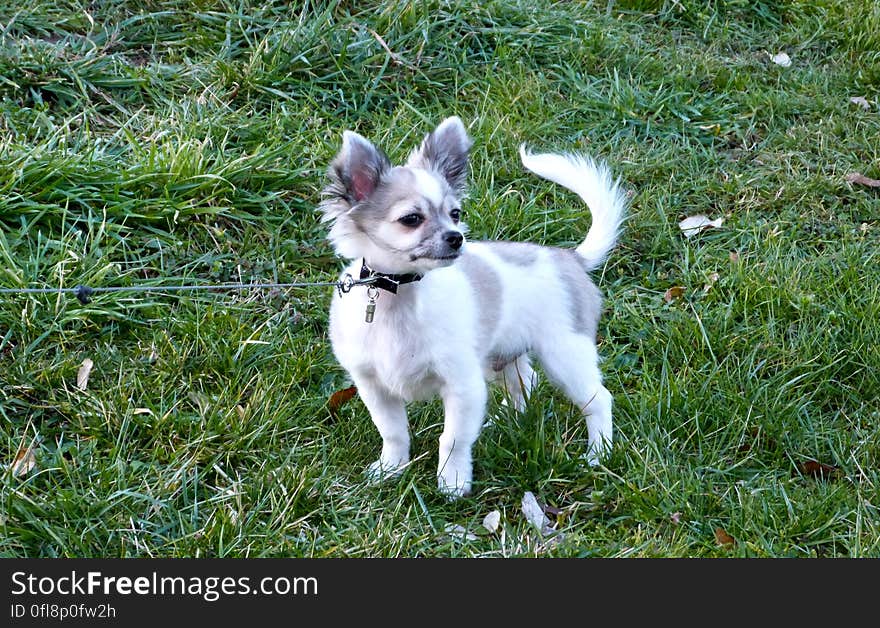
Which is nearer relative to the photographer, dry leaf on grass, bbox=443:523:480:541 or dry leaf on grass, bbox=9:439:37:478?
dry leaf on grass, bbox=443:523:480:541

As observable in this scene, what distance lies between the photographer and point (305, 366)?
3.68 meters

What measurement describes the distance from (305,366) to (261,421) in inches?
14.1

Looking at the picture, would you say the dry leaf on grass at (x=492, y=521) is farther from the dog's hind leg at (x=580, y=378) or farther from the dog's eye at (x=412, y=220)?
the dog's eye at (x=412, y=220)

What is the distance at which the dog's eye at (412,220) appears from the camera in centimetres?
292

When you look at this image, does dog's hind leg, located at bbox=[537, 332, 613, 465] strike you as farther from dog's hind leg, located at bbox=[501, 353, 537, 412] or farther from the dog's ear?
the dog's ear

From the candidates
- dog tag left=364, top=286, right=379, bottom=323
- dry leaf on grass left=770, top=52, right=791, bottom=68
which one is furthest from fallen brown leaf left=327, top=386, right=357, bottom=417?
dry leaf on grass left=770, top=52, right=791, bottom=68

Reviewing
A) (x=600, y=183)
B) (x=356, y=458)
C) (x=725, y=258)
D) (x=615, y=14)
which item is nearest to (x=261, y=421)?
(x=356, y=458)

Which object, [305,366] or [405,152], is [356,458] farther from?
[405,152]

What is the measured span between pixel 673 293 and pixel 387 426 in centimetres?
165

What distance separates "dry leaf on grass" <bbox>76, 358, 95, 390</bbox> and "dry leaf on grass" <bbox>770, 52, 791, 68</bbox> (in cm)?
428

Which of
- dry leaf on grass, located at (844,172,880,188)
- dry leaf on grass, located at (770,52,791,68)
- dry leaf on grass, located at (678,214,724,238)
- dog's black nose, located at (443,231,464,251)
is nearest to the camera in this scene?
dog's black nose, located at (443,231,464,251)

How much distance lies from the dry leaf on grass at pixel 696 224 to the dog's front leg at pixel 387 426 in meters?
1.97

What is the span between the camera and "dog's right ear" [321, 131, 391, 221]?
2957mm

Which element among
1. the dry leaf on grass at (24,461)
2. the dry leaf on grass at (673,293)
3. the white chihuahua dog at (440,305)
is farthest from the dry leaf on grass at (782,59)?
the dry leaf on grass at (24,461)
